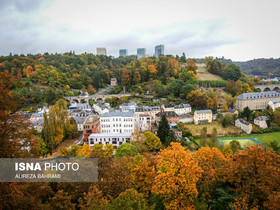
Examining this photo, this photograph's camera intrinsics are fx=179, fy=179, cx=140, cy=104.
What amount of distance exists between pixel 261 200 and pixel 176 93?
46.8m

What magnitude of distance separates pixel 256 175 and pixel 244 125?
109 feet

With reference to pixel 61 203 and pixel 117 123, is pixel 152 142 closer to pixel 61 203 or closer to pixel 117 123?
pixel 117 123

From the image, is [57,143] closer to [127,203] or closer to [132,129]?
[132,129]

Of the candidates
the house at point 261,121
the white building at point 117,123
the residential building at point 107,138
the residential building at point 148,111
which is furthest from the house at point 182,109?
the residential building at point 107,138

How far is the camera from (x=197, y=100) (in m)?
47.2

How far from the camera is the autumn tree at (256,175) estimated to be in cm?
945

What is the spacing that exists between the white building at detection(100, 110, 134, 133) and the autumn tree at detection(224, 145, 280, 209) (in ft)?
82.4

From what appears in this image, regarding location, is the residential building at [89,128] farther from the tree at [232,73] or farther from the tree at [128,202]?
the tree at [232,73]

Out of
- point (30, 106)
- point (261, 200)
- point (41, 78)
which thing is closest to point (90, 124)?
point (261, 200)

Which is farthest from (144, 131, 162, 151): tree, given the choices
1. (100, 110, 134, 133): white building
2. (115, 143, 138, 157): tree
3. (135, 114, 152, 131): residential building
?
(135, 114, 152, 131): residential building

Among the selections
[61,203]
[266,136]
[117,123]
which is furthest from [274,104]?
[61,203]

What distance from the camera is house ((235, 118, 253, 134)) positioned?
125 ft

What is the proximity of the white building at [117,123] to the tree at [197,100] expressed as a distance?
2075 centimetres

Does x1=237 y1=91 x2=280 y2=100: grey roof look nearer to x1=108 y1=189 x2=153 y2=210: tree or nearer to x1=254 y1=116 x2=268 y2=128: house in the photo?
x1=254 y1=116 x2=268 y2=128: house
